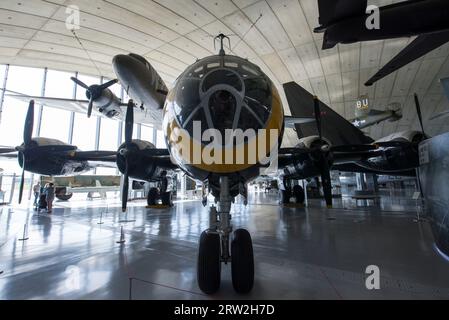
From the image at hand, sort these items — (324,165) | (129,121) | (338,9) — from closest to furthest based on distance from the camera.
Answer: (338,9) < (129,121) < (324,165)

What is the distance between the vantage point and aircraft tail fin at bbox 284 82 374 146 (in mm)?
12164

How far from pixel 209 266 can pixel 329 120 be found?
12.0 meters

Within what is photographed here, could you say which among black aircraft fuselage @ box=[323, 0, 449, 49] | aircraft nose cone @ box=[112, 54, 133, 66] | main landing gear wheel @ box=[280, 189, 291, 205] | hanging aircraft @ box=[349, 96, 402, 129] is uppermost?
hanging aircraft @ box=[349, 96, 402, 129]

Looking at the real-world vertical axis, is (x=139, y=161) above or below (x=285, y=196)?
above

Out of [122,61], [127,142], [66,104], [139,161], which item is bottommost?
[139,161]

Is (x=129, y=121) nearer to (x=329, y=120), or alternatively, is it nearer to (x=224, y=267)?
(x=224, y=267)

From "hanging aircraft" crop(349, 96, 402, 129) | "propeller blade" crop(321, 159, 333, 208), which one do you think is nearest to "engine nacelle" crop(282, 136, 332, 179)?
"propeller blade" crop(321, 159, 333, 208)

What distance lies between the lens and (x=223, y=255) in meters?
2.91

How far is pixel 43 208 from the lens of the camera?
1186 cm

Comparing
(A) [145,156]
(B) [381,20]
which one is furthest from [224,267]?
(B) [381,20]

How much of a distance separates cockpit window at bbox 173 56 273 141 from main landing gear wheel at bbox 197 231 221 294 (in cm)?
145

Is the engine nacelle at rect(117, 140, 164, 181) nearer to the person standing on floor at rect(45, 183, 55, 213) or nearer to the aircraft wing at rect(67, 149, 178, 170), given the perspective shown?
the aircraft wing at rect(67, 149, 178, 170)

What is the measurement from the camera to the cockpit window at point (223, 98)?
2.37m
